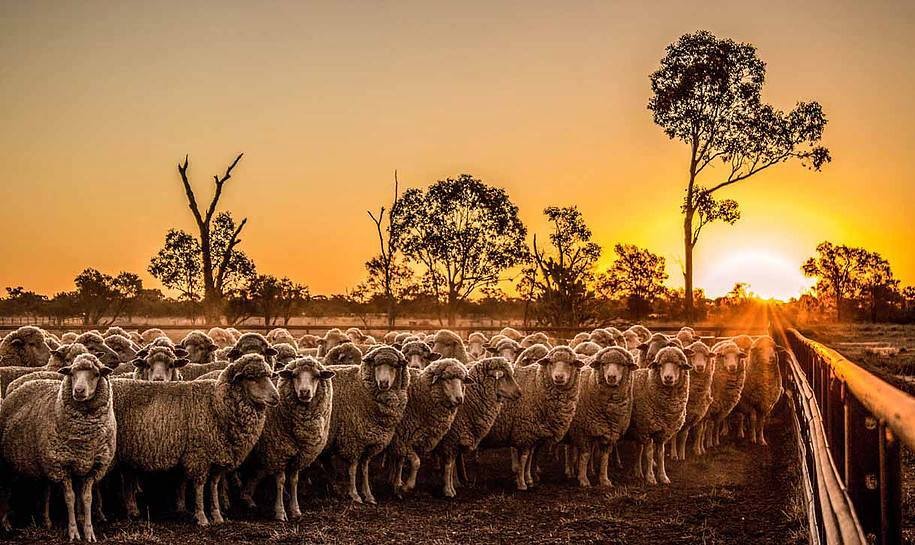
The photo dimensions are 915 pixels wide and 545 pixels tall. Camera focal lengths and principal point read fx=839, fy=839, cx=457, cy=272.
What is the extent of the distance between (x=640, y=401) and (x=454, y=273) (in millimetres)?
29492

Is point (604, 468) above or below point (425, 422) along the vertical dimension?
below

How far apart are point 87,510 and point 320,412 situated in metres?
2.52

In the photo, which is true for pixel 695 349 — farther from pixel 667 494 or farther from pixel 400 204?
pixel 400 204

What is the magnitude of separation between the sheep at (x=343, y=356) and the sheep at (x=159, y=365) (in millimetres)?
2390

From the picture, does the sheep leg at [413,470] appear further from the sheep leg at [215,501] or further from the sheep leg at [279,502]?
the sheep leg at [215,501]

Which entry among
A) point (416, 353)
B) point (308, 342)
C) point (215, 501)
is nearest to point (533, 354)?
point (416, 353)

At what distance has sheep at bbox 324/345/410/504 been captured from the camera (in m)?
9.96

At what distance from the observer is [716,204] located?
3322 cm

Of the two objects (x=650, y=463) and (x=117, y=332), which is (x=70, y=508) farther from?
(x=117, y=332)

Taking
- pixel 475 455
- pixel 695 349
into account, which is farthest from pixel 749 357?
pixel 475 455

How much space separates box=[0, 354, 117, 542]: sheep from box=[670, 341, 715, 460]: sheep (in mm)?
8199

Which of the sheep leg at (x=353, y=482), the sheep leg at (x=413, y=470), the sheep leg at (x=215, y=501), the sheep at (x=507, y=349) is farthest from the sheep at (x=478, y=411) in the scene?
the sheep at (x=507, y=349)

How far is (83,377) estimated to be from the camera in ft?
25.2

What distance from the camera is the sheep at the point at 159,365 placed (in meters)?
10.2
